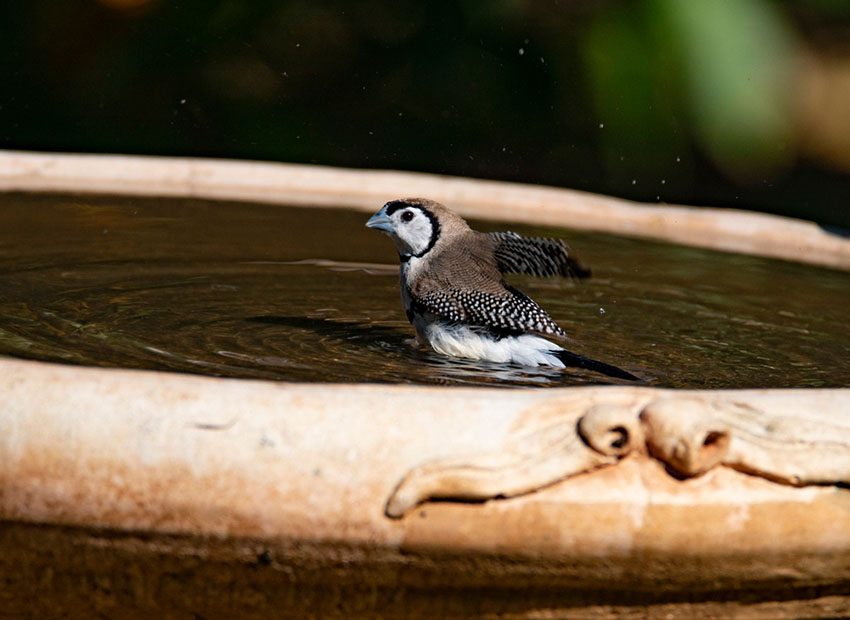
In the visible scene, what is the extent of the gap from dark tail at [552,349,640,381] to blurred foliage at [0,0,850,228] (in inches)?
264

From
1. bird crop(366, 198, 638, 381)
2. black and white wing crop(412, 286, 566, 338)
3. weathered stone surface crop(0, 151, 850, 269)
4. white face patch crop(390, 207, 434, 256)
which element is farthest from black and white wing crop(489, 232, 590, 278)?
weathered stone surface crop(0, 151, 850, 269)

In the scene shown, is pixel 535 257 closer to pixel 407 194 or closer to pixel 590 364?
pixel 590 364

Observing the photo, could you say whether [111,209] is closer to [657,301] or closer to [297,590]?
[657,301]

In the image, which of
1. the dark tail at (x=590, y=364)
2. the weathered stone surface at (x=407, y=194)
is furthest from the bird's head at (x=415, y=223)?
the weathered stone surface at (x=407, y=194)

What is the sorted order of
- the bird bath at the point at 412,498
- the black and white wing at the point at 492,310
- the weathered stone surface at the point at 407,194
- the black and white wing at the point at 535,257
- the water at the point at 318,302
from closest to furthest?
the bird bath at the point at 412,498 < the water at the point at 318,302 < the black and white wing at the point at 492,310 < the black and white wing at the point at 535,257 < the weathered stone surface at the point at 407,194

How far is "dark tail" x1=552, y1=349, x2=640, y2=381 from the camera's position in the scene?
3223mm

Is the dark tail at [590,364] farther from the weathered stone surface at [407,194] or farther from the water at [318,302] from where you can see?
the weathered stone surface at [407,194]

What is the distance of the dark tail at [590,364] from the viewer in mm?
3223

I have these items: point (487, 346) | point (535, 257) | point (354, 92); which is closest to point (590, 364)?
point (487, 346)

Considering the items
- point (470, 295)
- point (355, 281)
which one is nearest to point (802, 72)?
point (355, 281)

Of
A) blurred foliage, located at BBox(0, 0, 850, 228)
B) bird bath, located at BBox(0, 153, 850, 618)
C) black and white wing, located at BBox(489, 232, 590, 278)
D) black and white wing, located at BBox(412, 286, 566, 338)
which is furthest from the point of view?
blurred foliage, located at BBox(0, 0, 850, 228)

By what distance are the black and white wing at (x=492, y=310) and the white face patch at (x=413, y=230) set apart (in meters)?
0.31

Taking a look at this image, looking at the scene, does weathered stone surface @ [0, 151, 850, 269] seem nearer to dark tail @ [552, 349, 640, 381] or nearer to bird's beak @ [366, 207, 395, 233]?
bird's beak @ [366, 207, 395, 233]

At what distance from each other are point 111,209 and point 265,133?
5.78m
